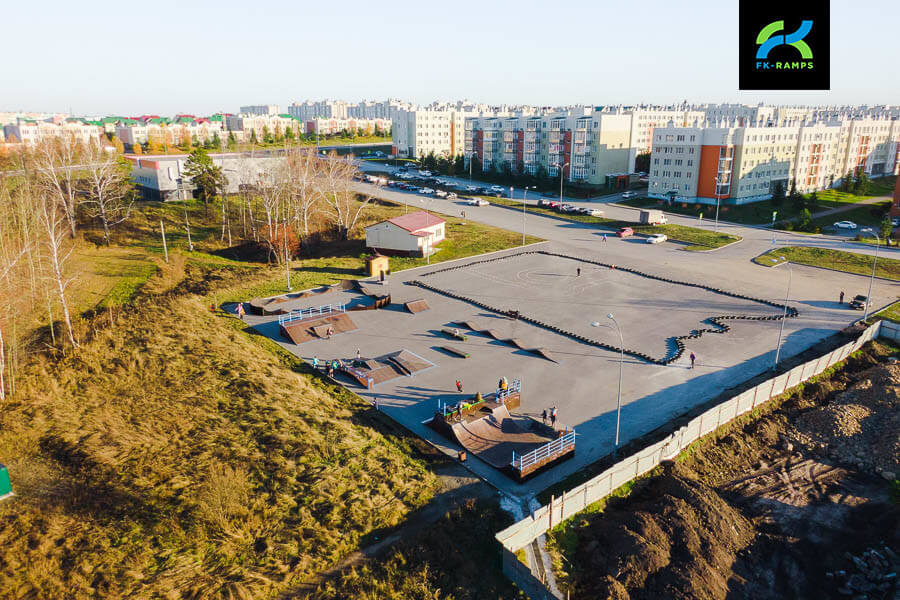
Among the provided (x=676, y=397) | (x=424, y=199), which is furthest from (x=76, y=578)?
(x=424, y=199)

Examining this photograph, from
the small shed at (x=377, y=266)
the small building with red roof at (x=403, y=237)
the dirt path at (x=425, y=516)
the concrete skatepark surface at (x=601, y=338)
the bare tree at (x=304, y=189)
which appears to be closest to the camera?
the dirt path at (x=425, y=516)

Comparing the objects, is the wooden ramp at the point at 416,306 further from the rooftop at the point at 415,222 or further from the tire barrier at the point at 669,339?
the rooftop at the point at 415,222

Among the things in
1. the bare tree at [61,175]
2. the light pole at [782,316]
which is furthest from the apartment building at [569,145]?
the bare tree at [61,175]

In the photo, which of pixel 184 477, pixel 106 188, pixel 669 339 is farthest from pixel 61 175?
pixel 669 339

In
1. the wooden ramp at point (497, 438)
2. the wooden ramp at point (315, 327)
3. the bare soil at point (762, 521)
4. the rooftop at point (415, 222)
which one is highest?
the rooftop at point (415, 222)

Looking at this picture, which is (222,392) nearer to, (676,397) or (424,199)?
(676,397)

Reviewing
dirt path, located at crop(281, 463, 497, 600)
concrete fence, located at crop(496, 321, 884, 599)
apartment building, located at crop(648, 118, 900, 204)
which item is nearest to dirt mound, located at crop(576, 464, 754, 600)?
concrete fence, located at crop(496, 321, 884, 599)

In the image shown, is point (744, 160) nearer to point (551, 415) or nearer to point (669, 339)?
point (669, 339)

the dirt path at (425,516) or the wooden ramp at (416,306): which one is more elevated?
the wooden ramp at (416,306)
